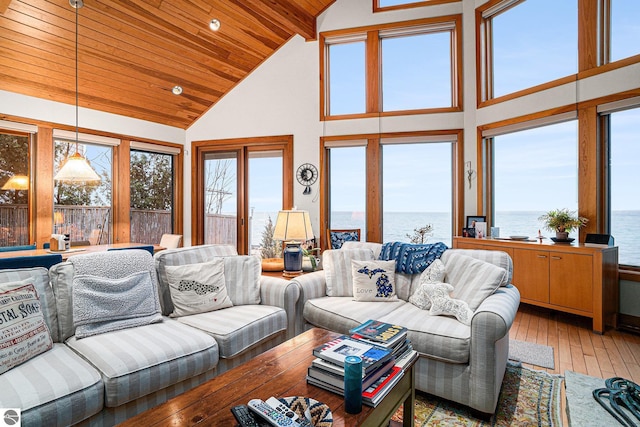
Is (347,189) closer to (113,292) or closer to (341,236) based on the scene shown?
(341,236)

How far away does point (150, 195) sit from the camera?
5.60m

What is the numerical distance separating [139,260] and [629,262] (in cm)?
462

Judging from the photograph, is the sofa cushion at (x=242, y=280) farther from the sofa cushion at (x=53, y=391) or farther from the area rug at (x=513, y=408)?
the area rug at (x=513, y=408)

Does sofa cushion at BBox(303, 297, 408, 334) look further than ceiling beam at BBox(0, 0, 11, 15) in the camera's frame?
No

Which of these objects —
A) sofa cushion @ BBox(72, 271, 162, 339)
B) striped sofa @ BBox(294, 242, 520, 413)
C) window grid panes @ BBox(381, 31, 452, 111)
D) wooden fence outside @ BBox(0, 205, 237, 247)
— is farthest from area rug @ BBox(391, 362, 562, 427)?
wooden fence outside @ BBox(0, 205, 237, 247)

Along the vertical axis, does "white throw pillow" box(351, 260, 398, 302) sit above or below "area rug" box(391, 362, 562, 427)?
above

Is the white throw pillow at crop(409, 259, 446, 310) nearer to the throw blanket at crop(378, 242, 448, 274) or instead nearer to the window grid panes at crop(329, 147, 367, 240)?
the throw blanket at crop(378, 242, 448, 274)

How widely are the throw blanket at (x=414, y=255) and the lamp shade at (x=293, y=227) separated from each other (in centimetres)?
75

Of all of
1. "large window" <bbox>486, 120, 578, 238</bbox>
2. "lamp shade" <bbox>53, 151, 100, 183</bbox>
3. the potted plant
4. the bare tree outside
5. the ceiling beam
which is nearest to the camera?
the ceiling beam

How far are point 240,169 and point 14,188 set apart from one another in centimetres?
288

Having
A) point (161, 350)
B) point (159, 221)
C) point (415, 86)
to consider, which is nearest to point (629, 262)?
point (415, 86)

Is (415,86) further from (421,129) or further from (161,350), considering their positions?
(161,350)

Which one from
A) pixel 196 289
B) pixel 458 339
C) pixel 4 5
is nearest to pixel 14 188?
pixel 4 5

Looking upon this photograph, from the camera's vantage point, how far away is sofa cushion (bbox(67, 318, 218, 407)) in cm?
171
